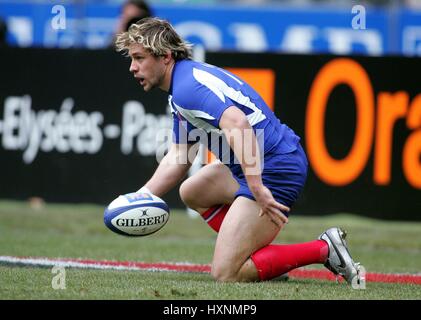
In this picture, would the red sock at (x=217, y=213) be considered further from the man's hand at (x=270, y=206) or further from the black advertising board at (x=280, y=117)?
the black advertising board at (x=280, y=117)

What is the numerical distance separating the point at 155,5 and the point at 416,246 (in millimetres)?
7680

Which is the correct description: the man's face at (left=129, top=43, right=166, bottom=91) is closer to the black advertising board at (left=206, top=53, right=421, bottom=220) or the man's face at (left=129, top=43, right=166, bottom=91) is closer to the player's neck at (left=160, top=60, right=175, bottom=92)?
the player's neck at (left=160, top=60, right=175, bottom=92)

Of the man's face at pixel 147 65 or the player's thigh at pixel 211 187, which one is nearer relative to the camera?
the man's face at pixel 147 65

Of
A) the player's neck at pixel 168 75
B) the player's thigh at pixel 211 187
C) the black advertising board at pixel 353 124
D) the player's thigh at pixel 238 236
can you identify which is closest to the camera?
the player's thigh at pixel 238 236

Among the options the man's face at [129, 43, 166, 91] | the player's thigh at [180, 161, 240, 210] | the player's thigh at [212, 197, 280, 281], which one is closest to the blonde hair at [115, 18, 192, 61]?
the man's face at [129, 43, 166, 91]

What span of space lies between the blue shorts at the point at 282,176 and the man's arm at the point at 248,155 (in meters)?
0.43

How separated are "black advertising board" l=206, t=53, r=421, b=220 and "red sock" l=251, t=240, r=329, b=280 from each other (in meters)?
4.36

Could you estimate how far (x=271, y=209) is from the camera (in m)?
5.48

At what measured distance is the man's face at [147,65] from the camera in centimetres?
595

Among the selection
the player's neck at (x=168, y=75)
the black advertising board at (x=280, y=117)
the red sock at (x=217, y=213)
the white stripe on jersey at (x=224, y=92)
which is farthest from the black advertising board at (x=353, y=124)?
the player's neck at (x=168, y=75)

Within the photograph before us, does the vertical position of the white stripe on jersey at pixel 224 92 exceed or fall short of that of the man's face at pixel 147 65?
it falls short

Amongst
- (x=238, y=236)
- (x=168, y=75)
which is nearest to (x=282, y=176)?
(x=238, y=236)
